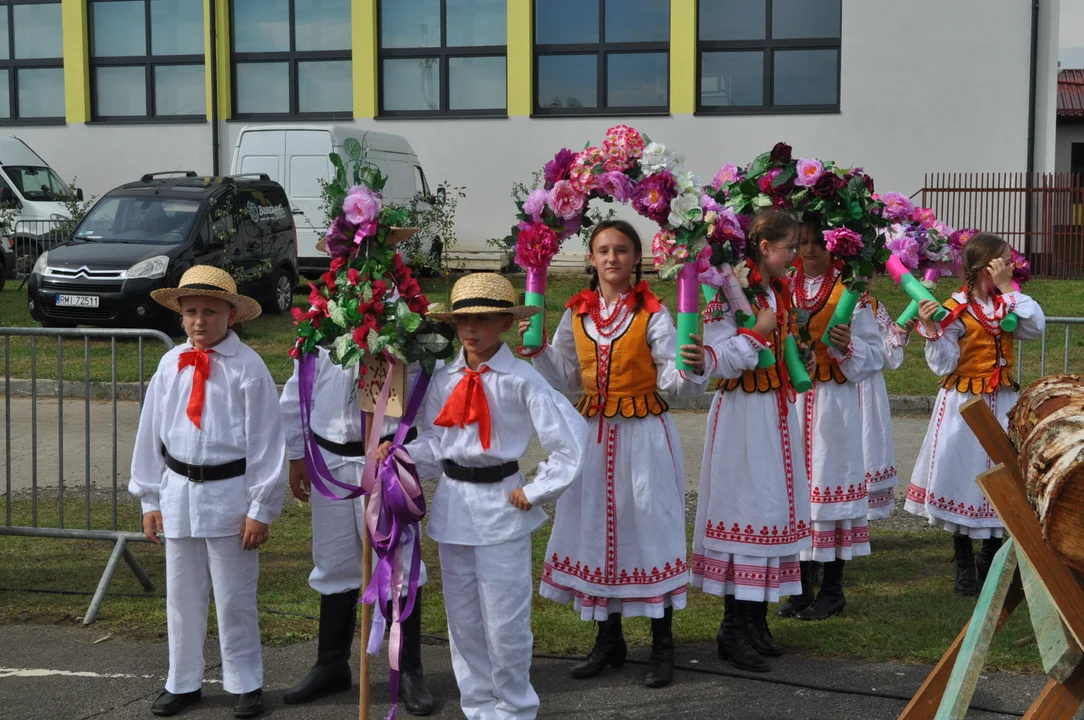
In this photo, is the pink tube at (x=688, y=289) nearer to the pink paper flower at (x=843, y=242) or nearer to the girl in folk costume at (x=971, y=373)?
the pink paper flower at (x=843, y=242)

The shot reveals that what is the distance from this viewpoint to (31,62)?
82.6 feet

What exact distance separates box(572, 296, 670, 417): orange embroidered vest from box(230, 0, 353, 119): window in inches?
766

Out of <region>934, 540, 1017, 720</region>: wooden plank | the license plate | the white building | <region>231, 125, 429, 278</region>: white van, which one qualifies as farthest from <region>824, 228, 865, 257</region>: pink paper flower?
the white building

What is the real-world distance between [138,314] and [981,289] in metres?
10.9

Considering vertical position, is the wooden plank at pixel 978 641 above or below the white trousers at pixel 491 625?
above

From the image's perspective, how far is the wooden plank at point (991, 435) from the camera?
11.0 ft

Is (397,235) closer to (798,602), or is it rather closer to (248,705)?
(248,705)

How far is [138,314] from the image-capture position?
1502 centimetres

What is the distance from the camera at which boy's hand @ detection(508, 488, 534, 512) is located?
15.4 feet

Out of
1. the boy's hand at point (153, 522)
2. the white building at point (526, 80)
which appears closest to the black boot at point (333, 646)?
the boy's hand at point (153, 522)

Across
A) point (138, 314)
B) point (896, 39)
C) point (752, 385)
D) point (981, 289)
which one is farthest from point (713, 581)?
point (896, 39)

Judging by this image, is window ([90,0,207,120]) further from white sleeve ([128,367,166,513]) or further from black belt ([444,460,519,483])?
black belt ([444,460,519,483])

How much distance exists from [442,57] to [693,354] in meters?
19.3

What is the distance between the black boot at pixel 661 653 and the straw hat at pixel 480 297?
147 cm
